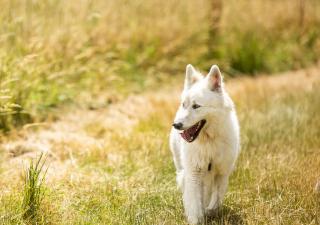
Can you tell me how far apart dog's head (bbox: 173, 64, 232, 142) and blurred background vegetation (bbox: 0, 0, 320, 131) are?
2162 millimetres

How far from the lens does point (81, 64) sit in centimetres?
994

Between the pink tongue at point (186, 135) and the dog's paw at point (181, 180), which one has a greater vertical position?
the pink tongue at point (186, 135)

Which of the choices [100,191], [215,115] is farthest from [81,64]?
[215,115]

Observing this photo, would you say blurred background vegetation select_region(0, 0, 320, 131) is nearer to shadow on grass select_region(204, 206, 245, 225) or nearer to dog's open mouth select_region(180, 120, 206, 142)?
dog's open mouth select_region(180, 120, 206, 142)

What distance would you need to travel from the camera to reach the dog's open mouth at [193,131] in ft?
18.4

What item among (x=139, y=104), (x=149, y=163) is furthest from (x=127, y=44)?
(x=149, y=163)

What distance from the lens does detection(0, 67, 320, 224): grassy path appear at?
566cm

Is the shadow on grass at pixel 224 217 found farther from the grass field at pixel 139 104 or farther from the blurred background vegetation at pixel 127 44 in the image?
the blurred background vegetation at pixel 127 44

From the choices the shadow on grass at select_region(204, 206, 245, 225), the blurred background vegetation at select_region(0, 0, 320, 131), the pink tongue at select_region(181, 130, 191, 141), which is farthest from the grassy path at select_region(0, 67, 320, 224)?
the pink tongue at select_region(181, 130, 191, 141)

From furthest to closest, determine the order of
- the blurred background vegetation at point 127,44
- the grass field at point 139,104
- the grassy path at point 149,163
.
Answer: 1. the blurred background vegetation at point 127,44
2. the grass field at point 139,104
3. the grassy path at point 149,163

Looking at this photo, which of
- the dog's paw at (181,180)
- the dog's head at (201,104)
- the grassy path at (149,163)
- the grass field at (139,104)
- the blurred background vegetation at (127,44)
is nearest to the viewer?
the dog's head at (201,104)

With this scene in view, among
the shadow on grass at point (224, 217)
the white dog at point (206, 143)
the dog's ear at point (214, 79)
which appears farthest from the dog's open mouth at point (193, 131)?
the shadow on grass at point (224, 217)

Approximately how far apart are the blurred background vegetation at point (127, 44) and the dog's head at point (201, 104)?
85.1 inches

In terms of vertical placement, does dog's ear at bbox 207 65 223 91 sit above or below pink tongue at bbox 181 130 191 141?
above
